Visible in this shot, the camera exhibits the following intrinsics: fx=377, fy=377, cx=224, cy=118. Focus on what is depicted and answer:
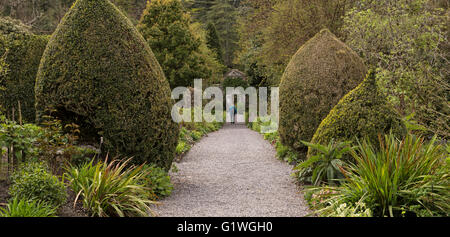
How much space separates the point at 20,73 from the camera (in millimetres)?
8344

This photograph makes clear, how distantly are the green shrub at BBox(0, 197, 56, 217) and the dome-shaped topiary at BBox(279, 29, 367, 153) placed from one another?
18.9ft

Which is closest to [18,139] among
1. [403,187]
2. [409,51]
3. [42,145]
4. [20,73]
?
[42,145]

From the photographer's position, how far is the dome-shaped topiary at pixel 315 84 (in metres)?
8.29

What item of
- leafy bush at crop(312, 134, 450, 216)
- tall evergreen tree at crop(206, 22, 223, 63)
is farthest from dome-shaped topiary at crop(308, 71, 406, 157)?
tall evergreen tree at crop(206, 22, 223, 63)

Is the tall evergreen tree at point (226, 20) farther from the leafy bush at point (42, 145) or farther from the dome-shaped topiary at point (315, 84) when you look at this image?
the leafy bush at point (42, 145)

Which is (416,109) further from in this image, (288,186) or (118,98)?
(118,98)

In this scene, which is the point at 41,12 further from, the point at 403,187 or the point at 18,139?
the point at 403,187

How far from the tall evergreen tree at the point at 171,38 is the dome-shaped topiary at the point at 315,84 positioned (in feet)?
43.9

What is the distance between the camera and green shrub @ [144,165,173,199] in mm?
5953

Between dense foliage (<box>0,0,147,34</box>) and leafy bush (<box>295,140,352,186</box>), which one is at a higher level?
dense foliage (<box>0,0,147,34</box>)

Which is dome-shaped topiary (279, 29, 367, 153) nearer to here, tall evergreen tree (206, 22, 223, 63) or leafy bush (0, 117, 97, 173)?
leafy bush (0, 117, 97, 173)

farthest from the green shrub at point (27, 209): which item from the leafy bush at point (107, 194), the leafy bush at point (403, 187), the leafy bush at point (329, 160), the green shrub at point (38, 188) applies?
the leafy bush at point (329, 160)

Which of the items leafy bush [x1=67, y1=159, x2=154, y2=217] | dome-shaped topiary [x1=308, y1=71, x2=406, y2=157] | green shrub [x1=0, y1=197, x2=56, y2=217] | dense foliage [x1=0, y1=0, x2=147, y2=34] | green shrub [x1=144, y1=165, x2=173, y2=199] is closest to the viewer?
green shrub [x1=0, y1=197, x2=56, y2=217]

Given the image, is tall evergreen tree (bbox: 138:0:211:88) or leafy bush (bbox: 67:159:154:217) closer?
leafy bush (bbox: 67:159:154:217)
